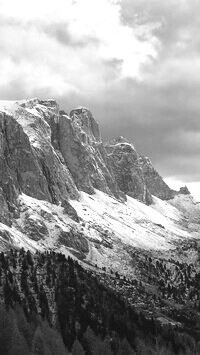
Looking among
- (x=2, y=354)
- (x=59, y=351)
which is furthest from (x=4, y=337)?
(x=59, y=351)

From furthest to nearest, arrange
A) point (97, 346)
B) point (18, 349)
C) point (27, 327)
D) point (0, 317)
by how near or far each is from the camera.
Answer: point (97, 346), point (27, 327), point (0, 317), point (18, 349)

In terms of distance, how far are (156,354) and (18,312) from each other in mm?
44236

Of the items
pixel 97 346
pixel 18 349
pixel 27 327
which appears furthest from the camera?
pixel 97 346

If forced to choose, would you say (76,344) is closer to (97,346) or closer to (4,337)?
(97,346)

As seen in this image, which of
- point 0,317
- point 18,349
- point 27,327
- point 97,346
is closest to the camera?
point 18,349

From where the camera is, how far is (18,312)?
194125mm

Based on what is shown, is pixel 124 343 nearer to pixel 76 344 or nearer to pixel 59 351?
pixel 76 344

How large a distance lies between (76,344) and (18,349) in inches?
1419

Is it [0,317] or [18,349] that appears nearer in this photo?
[18,349]

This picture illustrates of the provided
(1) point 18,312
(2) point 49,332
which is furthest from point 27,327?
(1) point 18,312

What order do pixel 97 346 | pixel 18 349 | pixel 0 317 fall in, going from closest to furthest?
pixel 18 349
pixel 0 317
pixel 97 346

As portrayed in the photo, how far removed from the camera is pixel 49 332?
17838cm

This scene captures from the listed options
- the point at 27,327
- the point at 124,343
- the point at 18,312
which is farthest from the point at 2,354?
the point at 124,343

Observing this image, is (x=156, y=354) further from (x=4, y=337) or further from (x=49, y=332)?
(x=4, y=337)
